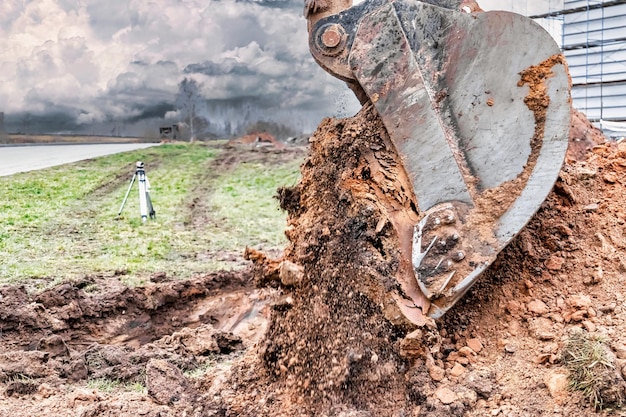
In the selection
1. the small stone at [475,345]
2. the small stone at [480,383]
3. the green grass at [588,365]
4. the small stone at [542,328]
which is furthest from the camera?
the small stone at [475,345]

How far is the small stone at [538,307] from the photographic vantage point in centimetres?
263

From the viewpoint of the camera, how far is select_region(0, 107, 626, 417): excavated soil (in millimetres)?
2465

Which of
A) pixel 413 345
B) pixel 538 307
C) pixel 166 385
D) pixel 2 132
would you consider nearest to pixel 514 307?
pixel 538 307

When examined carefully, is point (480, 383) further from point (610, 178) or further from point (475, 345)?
point (610, 178)

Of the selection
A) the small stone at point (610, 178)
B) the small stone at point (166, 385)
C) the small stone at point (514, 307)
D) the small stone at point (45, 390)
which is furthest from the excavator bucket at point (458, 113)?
the small stone at point (45, 390)

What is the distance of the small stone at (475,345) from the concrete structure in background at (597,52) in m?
11.6

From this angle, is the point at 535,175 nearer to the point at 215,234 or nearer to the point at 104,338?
the point at 104,338

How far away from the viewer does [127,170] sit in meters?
10.2

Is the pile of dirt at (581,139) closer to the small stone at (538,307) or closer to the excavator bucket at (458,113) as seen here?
the excavator bucket at (458,113)

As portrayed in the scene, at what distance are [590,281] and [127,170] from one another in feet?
28.5

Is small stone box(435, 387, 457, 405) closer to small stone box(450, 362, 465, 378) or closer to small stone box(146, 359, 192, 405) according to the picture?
small stone box(450, 362, 465, 378)

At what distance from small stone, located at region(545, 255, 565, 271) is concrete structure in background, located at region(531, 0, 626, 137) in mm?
11247

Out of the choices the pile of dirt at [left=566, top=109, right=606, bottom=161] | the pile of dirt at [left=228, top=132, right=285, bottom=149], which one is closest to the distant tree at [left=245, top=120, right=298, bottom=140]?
the pile of dirt at [left=228, top=132, right=285, bottom=149]

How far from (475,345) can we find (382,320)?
0.42 metres
